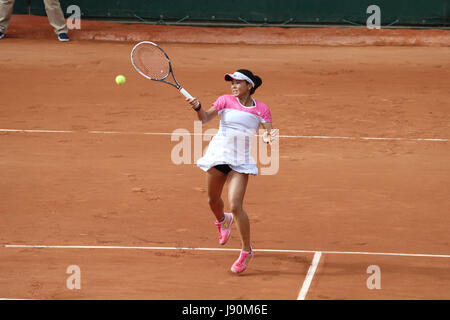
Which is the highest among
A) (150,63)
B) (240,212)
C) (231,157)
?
(150,63)

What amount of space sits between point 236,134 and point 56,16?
46.6ft

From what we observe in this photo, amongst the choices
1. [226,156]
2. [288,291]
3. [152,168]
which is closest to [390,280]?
[288,291]

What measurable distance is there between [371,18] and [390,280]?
48.9 ft

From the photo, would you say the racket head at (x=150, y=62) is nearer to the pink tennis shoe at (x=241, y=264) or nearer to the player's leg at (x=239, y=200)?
the player's leg at (x=239, y=200)

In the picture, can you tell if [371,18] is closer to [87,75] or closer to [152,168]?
[87,75]

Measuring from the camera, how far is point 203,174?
38.2ft

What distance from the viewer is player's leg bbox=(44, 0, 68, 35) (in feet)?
66.3

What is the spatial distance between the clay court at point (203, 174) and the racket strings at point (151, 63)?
1810 mm

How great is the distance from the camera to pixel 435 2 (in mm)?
21125
